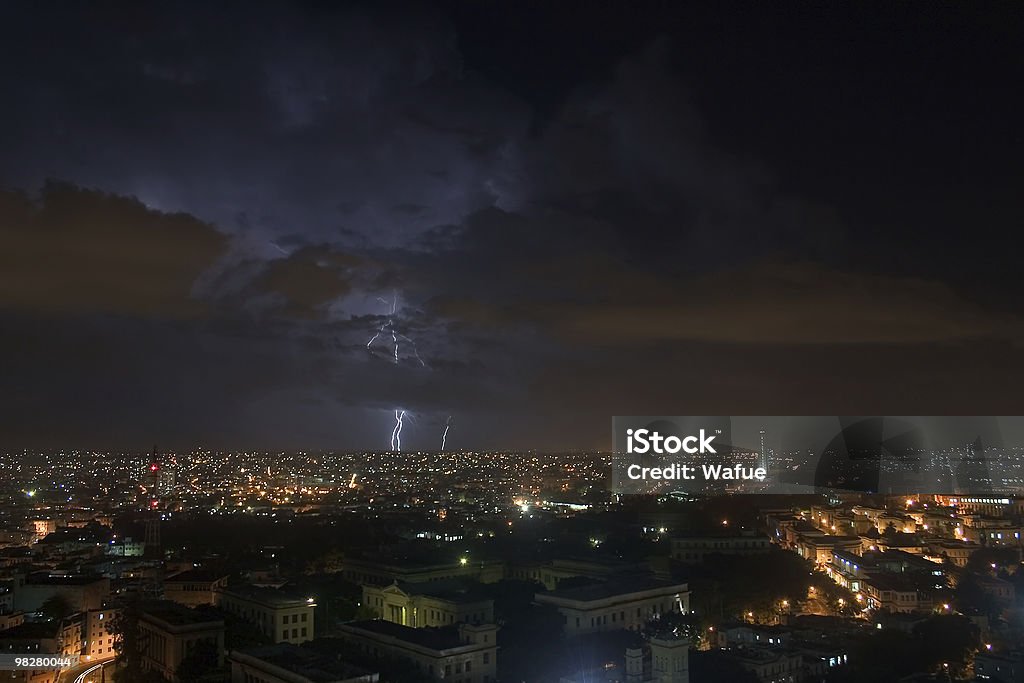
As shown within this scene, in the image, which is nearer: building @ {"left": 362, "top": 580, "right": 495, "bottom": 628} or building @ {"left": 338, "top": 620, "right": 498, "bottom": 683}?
building @ {"left": 338, "top": 620, "right": 498, "bottom": 683}

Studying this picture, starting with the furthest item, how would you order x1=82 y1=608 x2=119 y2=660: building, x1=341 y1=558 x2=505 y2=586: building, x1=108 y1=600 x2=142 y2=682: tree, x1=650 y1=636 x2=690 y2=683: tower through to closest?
x1=341 y1=558 x2=505 y2=586: building < x1=82 y1=608 x2=119 y2=660: building < x1=108 y1=600 x2=142 y2=682: tree < x1=650 y1=636 x2=690 y2=683: tower

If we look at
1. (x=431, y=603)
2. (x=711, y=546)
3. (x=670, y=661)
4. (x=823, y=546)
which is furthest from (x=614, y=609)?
(x=823, y=546)

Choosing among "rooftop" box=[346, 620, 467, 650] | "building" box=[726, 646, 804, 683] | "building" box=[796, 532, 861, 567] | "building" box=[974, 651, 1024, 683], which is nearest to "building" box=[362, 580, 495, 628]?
"rooftop" box=[346, 620, 467, 650]

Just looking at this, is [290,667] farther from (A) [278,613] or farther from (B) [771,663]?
(B) [771,663]

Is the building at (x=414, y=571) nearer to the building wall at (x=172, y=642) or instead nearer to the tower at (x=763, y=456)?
the building wall at (x=172, y=642)
